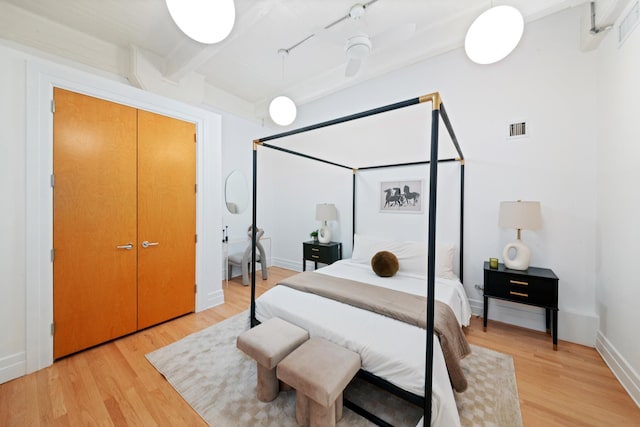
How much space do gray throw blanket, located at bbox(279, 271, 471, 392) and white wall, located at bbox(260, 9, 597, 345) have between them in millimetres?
1313

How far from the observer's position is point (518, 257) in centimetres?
236

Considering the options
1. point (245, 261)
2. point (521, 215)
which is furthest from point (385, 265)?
point (245, 261)

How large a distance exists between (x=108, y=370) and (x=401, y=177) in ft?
11.9

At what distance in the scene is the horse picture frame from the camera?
10.4 feet

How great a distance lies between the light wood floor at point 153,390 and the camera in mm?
1449

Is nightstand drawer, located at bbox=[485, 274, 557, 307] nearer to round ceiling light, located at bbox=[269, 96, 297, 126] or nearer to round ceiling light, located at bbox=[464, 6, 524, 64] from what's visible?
round ceiling light, located at bbox=[464, 6, 524, 64]

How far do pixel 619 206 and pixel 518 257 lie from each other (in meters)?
0.80

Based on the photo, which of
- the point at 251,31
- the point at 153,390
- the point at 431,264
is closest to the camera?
the point at 431,264

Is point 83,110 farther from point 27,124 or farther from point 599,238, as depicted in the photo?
point 599,238

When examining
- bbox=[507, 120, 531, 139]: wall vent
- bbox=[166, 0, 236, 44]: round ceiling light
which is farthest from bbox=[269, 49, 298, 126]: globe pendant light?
bbox=[507, 120, 531, 139]: wall vent

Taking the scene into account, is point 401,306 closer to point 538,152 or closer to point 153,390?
point 153,390

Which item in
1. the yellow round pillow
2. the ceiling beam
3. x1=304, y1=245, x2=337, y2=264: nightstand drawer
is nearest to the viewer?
the ceiling beam

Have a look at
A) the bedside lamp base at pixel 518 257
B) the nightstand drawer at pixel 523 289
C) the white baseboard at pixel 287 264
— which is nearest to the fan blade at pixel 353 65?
the bedside lamp base at pixel 518 257

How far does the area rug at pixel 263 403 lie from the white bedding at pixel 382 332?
325mm
